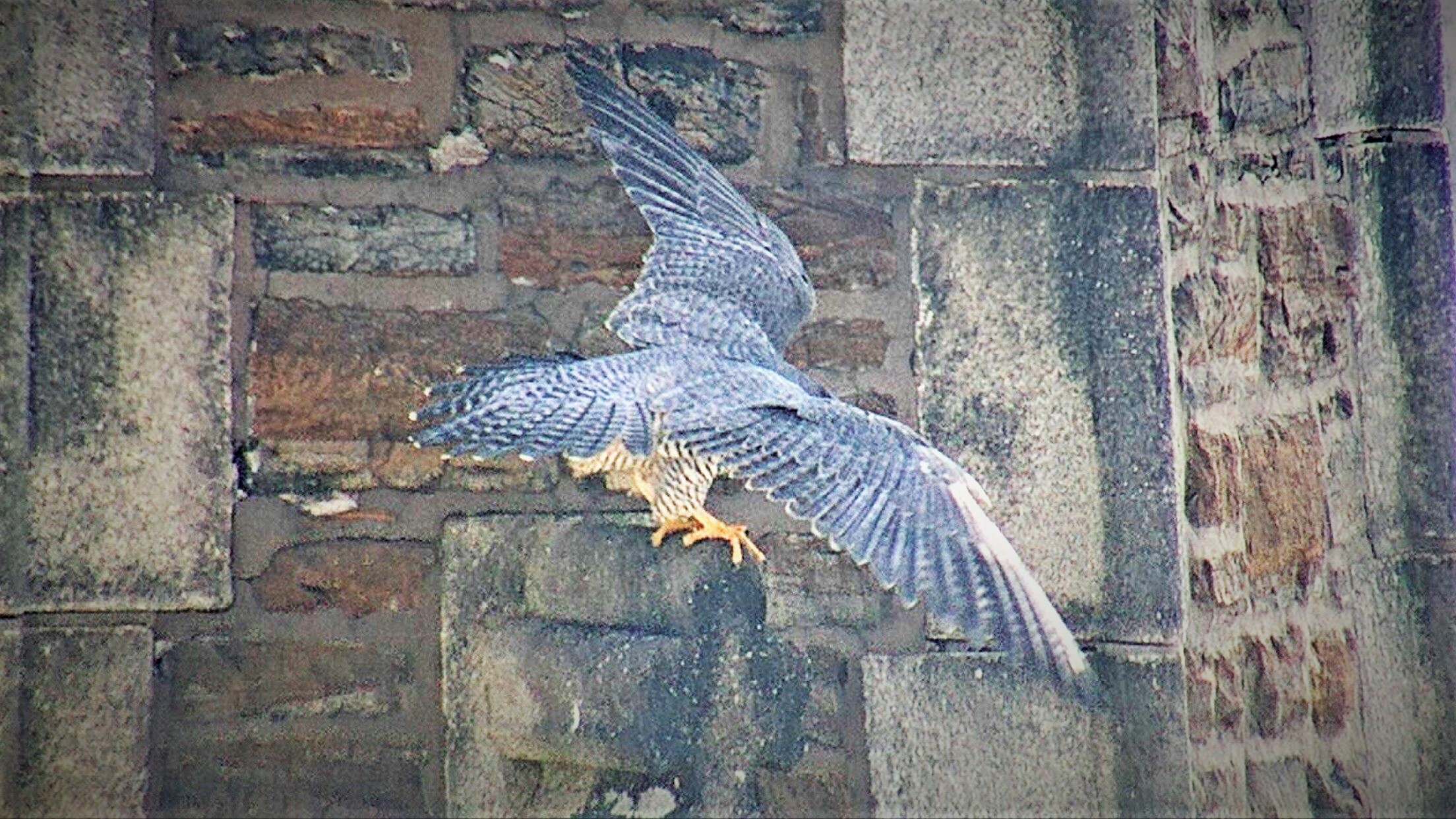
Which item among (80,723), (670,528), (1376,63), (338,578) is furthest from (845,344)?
(80,723)

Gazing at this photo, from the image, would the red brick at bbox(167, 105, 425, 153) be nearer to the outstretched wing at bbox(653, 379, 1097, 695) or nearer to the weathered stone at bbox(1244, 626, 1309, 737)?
the outstretched wing at bbox(653, 379, 1097, 695)

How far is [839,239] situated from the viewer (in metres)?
3.25

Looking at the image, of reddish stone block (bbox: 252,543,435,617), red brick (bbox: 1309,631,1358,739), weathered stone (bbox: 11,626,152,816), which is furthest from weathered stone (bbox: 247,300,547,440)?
red brick (bbox: 1309,631,1358,739)

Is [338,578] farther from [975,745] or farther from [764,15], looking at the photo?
[764,15]

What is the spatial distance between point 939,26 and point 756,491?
0.96 meters

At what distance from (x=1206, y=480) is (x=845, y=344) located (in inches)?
29.6

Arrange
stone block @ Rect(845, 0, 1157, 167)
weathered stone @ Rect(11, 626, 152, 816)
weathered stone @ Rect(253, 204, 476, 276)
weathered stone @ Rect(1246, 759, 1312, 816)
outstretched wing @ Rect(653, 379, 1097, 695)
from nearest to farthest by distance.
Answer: outstretched wing @ Rect(653, 379, 1097, 695), weathered stone @ Rect(11, 626, 152, 816), weathered stone @ Rect(253, 204, 476, 276), stone block @ Rect(845, 0, 1157, 167), weathered stone @ Rect(1246, 759, 1312, 816)

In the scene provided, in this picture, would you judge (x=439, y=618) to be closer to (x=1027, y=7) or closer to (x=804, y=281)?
(x=804, y=281)

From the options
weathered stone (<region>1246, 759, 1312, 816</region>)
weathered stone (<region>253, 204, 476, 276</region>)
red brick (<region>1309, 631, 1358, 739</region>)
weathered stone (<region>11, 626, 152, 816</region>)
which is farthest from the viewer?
red brick (<region>1309, 631, 1358, 739</region>)

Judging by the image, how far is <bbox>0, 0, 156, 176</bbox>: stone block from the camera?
303 centimetres

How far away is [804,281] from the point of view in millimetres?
3104

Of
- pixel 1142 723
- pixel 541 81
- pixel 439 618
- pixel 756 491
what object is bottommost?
pixel 1142 723

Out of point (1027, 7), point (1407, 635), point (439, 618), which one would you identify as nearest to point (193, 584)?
point (439, 618)

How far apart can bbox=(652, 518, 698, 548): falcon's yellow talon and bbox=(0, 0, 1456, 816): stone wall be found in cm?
5
